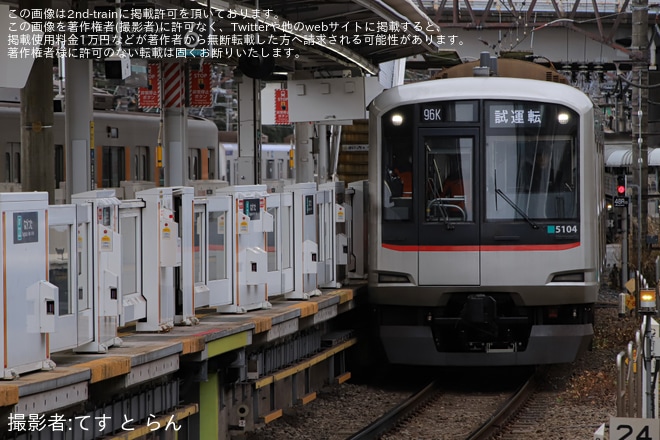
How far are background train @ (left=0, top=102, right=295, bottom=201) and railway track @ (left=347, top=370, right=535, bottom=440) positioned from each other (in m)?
2.76

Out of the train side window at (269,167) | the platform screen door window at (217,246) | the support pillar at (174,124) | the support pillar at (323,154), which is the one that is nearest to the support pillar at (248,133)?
the support pillar at (174,124)

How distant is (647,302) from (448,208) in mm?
4292

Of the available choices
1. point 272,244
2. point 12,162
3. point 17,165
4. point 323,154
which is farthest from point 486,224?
point 323,154

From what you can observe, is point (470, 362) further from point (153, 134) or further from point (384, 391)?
point (153, 134)

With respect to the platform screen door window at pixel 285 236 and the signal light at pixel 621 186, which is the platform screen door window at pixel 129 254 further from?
the signal light at pixel 621 186

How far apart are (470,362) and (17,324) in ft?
23.8

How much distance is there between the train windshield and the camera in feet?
Answer: 43.0

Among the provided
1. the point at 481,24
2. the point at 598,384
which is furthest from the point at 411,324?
the point at 481,24

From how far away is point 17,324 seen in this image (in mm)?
6801

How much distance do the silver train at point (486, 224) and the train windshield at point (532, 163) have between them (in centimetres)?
1

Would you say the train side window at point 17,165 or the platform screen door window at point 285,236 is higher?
the train side window at point 17,165

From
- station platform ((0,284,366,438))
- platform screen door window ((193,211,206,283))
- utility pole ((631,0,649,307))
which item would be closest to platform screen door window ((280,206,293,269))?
station platform ((0,284,366,438))

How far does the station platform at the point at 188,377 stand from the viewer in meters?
6.91

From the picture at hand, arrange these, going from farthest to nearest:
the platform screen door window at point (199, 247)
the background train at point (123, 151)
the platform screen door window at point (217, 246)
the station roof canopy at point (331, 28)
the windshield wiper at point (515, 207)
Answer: the background train at point (123, 151) → the station roof canopy at point (331, 28) → the windshield wiper at point (515, 207) → the platform screen door window at point (217, 246) → the platform screen door window at point (199, 247)
